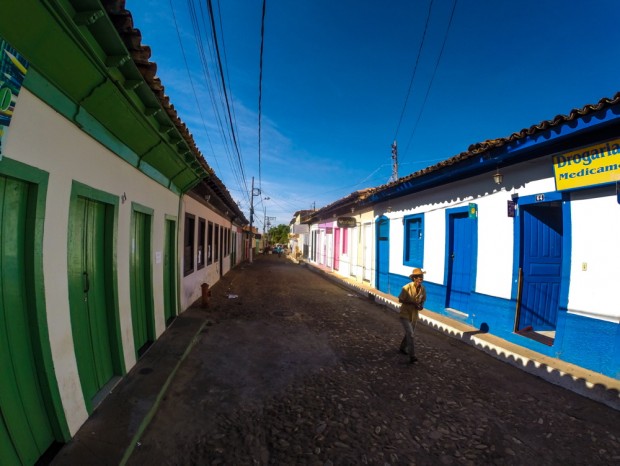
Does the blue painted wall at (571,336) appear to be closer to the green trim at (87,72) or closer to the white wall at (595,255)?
the white wall at (595,255)

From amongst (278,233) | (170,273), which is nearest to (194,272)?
(170,273)

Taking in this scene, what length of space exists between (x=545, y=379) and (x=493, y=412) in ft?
5.03

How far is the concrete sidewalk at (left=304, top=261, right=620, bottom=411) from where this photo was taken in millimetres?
3971

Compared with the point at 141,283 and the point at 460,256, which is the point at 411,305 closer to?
the point at 460,256

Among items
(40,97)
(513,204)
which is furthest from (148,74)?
(513,204)

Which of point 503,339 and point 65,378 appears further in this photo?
point 503,339

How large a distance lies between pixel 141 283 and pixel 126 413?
2.31 metres

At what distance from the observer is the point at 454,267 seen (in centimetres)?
789

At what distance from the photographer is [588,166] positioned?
15.1ft

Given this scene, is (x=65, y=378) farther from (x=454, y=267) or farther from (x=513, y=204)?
(x=454, y=267)

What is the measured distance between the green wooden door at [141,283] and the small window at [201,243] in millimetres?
4370

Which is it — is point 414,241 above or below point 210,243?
above

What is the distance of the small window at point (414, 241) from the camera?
930 centimetres

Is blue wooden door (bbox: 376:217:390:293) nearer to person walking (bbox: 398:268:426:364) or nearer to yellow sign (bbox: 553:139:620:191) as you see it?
person walking (bbox: 398:268:426:364)
